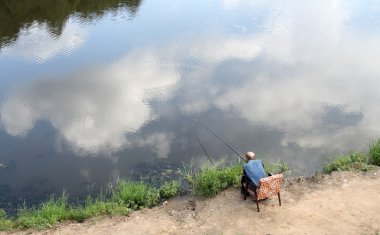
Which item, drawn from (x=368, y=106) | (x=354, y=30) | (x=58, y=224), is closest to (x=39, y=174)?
(x=58, y=224)

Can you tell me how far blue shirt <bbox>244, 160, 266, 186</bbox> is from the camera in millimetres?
8453

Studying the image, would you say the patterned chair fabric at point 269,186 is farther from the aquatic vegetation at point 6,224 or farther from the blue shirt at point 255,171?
the aquatic vegetation at point 6,224

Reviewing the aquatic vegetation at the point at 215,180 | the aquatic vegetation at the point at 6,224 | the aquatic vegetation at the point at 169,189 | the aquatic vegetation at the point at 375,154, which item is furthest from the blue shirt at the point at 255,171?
the aquatic vegetation at the point at 6,224

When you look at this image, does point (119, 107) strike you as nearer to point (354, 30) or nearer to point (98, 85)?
point (98, 85)

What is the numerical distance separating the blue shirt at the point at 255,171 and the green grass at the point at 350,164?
96.4 inches

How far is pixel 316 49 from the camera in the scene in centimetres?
1848

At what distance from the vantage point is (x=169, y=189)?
9688 mm

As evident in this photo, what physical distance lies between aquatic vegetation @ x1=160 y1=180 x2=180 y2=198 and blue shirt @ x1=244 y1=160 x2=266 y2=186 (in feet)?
6.20

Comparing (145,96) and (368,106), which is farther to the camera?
(145,96)

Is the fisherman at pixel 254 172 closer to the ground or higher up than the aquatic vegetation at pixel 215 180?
higher up

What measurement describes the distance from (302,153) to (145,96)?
597 cm

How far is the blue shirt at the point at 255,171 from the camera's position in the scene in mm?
8453

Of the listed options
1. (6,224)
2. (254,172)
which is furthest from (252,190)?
(6,224)

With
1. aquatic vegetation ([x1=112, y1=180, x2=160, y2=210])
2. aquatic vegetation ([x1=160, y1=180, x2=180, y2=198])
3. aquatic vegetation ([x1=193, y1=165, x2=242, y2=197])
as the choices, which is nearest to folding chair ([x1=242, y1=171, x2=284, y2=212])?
aquatic vegetation ([x1=193, y1=165, x2=242, y2=197])
